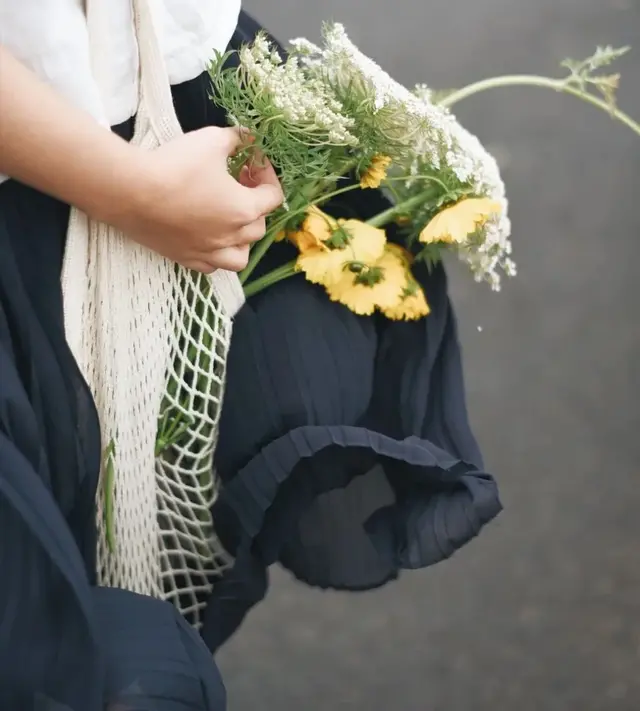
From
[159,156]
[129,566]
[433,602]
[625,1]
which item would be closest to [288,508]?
[129,566]

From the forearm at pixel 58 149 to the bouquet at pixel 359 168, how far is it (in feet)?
0.26

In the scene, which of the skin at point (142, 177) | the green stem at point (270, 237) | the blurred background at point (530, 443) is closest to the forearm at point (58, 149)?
the skin at point (142, 177)

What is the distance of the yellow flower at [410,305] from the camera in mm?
500

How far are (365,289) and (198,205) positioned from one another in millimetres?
118

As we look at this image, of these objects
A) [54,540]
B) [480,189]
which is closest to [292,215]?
[480,189]

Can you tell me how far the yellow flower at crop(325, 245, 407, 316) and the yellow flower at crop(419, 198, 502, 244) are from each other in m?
0.04

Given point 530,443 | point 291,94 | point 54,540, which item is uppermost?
point 291,94

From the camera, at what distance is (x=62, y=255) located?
16.6 inches

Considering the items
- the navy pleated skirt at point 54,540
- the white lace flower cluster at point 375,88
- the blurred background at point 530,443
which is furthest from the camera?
the blurred background at point 530,443

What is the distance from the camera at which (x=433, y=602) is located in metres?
1.02

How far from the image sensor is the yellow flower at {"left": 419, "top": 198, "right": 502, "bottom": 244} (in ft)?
1.50

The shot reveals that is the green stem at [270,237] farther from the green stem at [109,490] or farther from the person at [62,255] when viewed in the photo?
the green stem at [109,490]

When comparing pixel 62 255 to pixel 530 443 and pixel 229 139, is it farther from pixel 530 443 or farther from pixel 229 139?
pixel 530 443

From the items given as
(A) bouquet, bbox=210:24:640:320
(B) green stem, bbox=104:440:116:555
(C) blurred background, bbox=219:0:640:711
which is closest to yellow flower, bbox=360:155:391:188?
(A) bouquet, bbox=210:24:640:320
